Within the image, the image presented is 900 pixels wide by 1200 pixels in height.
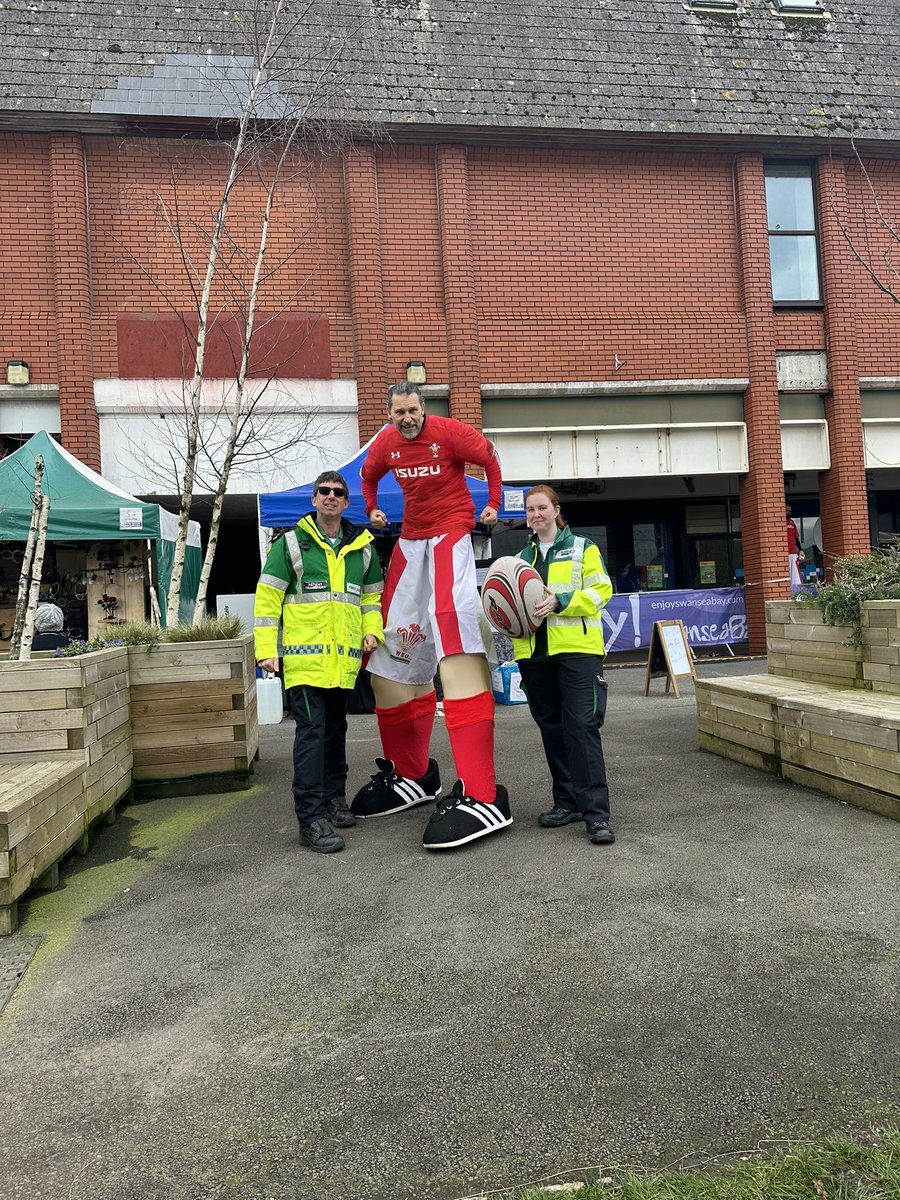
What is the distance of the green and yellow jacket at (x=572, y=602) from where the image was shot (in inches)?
170

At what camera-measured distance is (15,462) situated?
361 inches

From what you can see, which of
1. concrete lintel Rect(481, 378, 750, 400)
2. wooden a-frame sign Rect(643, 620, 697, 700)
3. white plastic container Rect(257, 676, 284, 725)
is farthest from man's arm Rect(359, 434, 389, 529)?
concrete lintel Rect(481, 378, 750, 400)

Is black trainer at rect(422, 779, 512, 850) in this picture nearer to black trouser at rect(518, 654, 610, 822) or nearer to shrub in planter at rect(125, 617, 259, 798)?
black trouser at rect(518, 654, 610, 822)

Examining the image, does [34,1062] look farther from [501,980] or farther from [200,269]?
[200,269]

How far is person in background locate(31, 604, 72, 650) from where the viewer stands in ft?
21.3

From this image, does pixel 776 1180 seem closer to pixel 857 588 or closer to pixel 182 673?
pixel 857 588

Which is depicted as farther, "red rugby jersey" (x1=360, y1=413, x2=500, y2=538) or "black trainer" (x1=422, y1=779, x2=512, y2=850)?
"red rugby jersey" (x1=360, y1=413, x2=500, y2=538)

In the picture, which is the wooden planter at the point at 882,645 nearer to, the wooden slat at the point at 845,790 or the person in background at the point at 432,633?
the wooden slat at the point at 845,790

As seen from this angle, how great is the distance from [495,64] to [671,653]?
9.28 metres

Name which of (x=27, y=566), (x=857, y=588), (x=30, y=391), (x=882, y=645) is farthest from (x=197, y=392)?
(x=882, y=645)

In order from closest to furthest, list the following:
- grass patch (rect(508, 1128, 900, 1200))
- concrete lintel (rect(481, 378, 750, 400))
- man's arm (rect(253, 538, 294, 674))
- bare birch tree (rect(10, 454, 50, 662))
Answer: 1. grass patch (rect(508, 1128, 900, 1200))
2. man's arm (rect(253, 538, 294, 674))
3. bare birch tree (rect(10, 454, 50, 662))
4. concrete lintel (rect(481, 378, 750, 400))

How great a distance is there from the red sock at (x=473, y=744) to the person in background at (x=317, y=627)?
656 mm

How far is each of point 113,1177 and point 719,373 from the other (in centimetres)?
1306

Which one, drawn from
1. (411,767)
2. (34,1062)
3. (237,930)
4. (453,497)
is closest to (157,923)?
(237,930)
